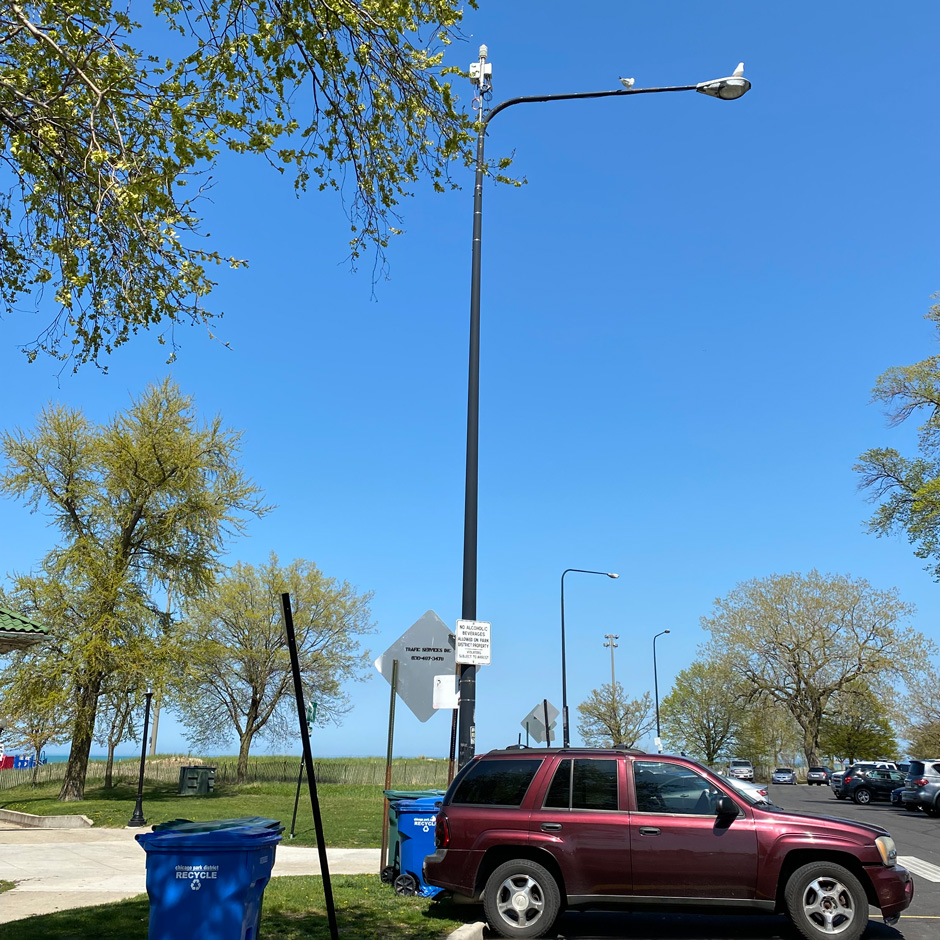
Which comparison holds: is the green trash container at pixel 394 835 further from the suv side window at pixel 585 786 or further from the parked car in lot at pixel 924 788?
the parked car in lot at pixel 924 788

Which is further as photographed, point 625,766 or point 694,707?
point 694,707

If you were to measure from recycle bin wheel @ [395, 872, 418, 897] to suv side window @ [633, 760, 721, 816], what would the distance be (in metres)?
3.15

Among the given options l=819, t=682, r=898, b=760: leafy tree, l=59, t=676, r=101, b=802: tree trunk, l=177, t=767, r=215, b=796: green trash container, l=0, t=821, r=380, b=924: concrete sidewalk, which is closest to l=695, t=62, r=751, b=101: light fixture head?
l=0, t=821, r=380, b=924: concrete sidewalk

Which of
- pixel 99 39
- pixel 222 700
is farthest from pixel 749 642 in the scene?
pixel 99 39

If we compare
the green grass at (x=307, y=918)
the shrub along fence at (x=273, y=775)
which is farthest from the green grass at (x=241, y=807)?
the green grass at (x=307, y=918)

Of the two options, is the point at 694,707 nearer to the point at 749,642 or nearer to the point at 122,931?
the point at 749,642

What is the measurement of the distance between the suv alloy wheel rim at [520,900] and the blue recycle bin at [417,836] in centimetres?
193

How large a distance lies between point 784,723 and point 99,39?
237ft

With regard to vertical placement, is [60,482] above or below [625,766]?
above

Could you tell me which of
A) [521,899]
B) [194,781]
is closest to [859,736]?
[194,781]

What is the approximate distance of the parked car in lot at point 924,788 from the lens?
1178 inches

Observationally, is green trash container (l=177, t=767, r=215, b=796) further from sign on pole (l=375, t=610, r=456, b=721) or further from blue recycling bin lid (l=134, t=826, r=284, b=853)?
blue recycling bin lid (l=134, t=826, r=284, b=853)

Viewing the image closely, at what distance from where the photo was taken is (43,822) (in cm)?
2128

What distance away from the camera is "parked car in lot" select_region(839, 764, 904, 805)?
125ft
